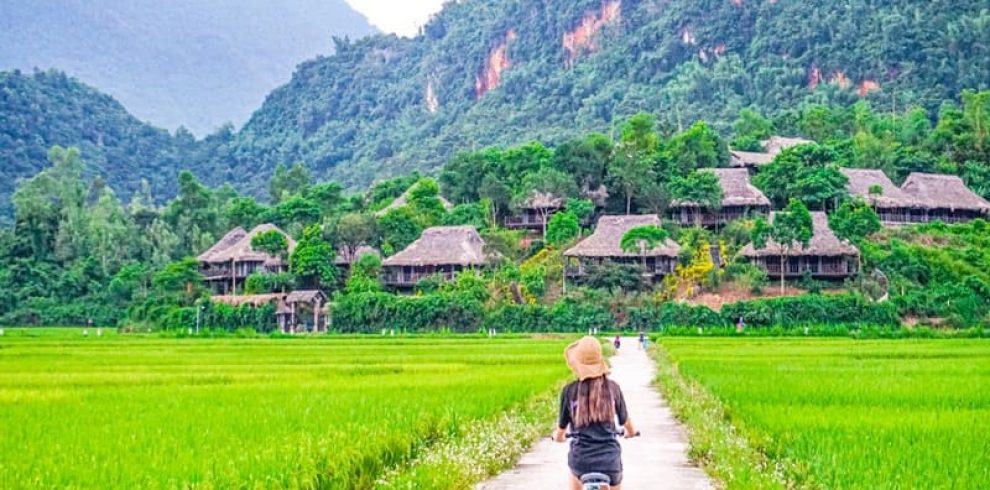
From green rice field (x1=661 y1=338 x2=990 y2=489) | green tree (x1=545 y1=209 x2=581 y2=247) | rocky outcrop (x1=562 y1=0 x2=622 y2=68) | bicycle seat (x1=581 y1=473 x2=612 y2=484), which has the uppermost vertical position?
rocky outcrop (x1=562 y1=0 x2=622 y2=68)

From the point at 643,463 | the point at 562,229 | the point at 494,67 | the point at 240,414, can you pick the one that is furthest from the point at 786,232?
the point at 494,67

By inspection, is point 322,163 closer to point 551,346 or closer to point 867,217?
point 867,217

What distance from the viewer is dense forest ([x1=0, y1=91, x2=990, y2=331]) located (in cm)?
4878

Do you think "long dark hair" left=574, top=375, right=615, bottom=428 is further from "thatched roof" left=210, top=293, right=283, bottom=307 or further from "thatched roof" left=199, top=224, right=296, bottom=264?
"thatched roof" left=199, top=224, right=296, bottom=264

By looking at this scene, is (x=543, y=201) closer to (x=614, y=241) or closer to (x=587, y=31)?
(x=614, y=241)

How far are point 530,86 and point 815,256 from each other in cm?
7582

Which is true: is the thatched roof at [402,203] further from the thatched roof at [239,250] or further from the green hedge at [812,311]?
the green hedge at [812,311]

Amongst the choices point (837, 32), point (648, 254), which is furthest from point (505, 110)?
point (648, 254)

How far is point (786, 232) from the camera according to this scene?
1918 inches

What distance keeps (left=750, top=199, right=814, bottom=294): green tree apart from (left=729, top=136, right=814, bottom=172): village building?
36.5ft

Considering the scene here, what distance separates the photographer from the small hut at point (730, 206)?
56.3m

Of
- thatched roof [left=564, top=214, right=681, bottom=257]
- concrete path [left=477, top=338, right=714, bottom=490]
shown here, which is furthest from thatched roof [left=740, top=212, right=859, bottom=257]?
concrete path [left=477, top=338, right=714, bottom=490]

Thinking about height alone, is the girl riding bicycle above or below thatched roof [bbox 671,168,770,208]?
below

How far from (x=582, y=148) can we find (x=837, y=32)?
4853 centimetres
